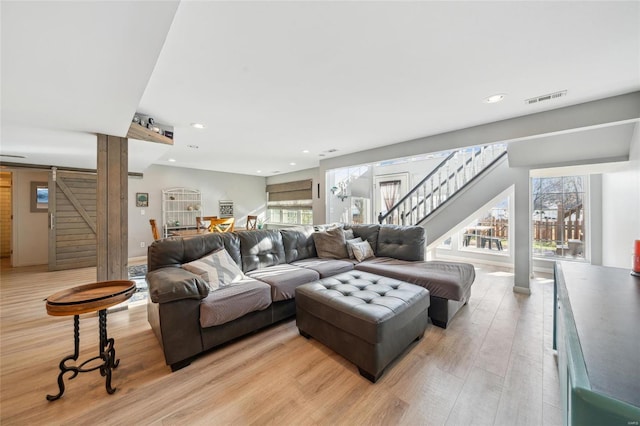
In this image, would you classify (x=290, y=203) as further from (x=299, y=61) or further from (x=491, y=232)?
(x=299, y=61)

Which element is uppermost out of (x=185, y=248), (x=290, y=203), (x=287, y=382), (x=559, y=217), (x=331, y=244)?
(x=290, y=203)

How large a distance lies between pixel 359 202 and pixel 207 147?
14.1 ft

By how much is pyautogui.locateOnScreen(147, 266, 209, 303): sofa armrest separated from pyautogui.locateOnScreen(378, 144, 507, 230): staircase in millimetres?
3924

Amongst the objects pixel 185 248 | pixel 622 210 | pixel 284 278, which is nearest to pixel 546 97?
pixel 622 210

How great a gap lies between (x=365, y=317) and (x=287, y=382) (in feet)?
2.37

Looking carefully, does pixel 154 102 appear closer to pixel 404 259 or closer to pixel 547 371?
pixel 404 259

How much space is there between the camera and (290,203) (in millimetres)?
7695

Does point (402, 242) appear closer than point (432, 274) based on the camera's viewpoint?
No

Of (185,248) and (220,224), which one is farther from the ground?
(220,224)

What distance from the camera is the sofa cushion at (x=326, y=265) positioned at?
2883mm

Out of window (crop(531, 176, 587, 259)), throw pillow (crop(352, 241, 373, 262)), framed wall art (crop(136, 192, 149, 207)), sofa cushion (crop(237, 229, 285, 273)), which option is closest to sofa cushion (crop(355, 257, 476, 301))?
throw pillow (crop(352, 241, 373, 262))

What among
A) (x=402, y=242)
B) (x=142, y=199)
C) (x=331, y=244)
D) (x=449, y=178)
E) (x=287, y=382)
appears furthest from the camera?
(x=142, y=199)

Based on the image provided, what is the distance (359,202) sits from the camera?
6.98 metres

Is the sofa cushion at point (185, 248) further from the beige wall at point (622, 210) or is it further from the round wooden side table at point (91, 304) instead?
the beige wall at point (622, 210)
